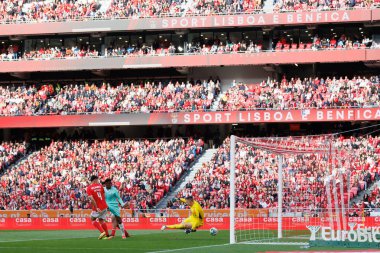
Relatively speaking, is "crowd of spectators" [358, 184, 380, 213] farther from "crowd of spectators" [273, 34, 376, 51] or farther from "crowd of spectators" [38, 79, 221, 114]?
"crowd of spectators" [38, 79, 221, 114]

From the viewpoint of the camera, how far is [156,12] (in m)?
65.2

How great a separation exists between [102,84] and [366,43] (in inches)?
777

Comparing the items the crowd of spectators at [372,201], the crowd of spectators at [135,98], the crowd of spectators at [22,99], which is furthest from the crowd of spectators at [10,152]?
the crowd of spectators at [372,201]

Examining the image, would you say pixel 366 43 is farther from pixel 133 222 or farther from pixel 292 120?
pixel 133 222

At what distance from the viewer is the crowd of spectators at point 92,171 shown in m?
55.4

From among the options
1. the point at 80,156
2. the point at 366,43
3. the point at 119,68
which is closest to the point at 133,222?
the point at 80,156

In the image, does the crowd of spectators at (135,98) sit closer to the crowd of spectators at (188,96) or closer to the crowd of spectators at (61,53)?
the crowd of spectators at (188,96)

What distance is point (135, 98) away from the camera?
212 ft

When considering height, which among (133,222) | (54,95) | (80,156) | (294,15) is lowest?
(133,222)

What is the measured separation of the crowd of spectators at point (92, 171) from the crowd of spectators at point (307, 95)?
4277mm

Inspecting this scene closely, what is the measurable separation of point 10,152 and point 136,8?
545 inches

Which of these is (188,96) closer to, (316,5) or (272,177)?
(316,5)

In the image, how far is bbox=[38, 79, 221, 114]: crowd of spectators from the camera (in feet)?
206

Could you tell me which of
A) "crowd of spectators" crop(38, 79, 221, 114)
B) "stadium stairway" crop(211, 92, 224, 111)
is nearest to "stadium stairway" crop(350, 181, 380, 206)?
"stadium stairway" crop(211, 92, 224, 111)
